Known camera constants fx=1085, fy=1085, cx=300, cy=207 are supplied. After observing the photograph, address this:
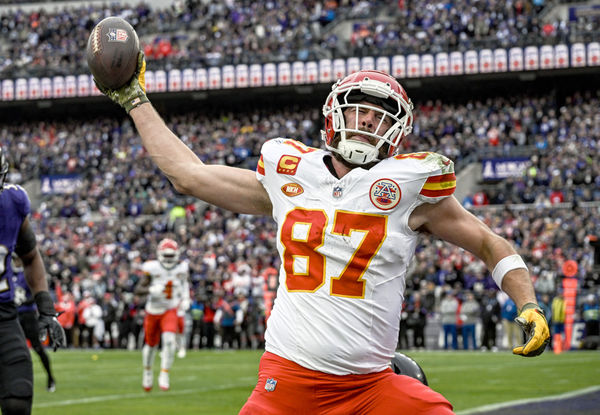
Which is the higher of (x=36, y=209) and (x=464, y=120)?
(x=464, y=120)

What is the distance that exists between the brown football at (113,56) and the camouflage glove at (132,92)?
0.08ft

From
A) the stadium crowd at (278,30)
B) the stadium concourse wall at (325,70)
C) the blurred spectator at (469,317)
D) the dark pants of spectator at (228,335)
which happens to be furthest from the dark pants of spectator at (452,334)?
the stadium crowd at (278,30)

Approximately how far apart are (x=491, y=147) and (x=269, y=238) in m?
8.82

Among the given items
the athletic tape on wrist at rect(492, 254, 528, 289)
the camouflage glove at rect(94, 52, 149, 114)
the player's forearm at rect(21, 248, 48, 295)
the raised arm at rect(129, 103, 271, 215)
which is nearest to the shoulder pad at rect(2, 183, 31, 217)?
the player's forearm at rect(21, 248, 48, 295)

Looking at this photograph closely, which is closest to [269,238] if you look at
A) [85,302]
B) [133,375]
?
[85,302]

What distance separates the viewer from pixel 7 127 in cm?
4619

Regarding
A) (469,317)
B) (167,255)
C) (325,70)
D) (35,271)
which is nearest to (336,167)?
(35,271)

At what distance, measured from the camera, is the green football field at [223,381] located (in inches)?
453

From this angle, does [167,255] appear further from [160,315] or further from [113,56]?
[113,56]

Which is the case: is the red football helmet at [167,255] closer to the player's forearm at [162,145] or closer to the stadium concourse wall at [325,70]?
the player's forearm at [162,145]

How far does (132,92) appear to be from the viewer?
3.91 meters

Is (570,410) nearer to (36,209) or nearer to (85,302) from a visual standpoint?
(85,302)

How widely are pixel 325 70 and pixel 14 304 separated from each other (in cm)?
3340

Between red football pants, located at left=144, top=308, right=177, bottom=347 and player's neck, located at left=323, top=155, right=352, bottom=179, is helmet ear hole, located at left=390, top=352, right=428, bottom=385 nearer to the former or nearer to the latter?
player's neck, located at left=323, top=155, right=352, bottom=179
